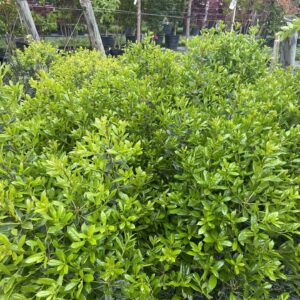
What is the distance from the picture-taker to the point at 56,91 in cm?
172

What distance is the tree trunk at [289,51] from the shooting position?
286 cm

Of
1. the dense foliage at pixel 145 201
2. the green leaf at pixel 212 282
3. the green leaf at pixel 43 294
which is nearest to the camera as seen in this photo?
the green leaf at pixel 43 294

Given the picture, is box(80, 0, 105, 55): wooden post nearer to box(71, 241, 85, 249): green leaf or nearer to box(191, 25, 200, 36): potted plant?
box(71, 241, 85, 249): green leaf

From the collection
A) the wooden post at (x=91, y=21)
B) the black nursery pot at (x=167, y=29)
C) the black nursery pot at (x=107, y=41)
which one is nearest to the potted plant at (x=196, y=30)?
the black nursery pot at (x=167, y=29)

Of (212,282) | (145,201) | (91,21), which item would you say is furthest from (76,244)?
(91,21)

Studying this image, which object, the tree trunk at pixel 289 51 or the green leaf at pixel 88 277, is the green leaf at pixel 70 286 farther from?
the tree trunk at pixel 289 51

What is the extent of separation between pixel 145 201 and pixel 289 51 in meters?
2.47

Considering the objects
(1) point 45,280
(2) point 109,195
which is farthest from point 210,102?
(1) point 45,280

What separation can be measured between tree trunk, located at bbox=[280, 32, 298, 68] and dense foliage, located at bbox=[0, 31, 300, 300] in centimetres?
143

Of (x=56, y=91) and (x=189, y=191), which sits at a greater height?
(x=56, y=91)

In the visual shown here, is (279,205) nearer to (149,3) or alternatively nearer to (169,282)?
(169,282)

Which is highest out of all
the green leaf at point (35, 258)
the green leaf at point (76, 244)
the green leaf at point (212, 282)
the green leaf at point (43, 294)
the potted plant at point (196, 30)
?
the potted plant at point (196, 30)

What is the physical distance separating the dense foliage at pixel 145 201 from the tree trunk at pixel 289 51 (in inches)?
56.2

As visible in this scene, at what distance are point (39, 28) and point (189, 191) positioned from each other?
9.59 m
